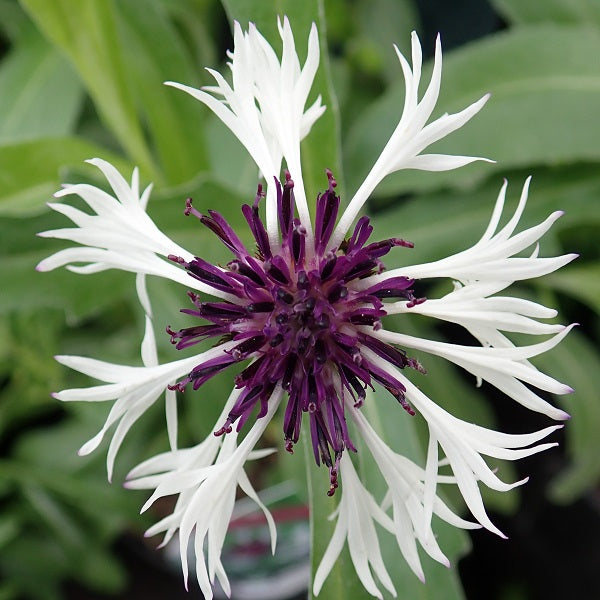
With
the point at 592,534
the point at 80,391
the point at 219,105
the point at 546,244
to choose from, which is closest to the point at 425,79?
the point at 546,244

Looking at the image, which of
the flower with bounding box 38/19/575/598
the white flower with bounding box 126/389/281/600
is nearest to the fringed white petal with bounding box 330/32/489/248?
the flower with bounding box 38/19/575/598

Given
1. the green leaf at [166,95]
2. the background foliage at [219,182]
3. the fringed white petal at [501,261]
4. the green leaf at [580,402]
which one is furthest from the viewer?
the green leaf at [580,402]

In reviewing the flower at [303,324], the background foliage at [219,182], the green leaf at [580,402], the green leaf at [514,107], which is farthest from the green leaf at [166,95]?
the green leaf at [580,402]

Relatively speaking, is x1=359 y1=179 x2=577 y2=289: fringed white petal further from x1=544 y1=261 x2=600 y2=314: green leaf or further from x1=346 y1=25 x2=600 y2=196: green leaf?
x1=544 y1=261 x2=600 y2=314: green leaf

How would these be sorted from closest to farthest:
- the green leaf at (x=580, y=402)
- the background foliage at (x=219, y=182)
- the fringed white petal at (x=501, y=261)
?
1. the fringed white petal at (x=501, y=261)
2. the background foliage at (x=219, y=182)
3. the green leaf at (x=580, y=402)

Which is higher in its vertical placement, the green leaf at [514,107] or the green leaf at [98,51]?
the green leaf at [98,51]

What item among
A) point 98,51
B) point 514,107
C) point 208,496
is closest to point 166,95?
point 98,51

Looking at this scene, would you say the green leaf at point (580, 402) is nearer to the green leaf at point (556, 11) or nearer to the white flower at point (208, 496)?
the green leaf at point (556, 11)
